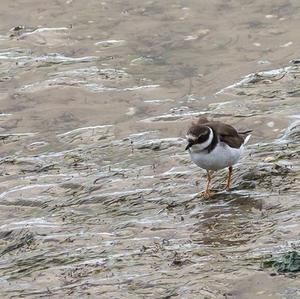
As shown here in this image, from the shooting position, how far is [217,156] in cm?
943

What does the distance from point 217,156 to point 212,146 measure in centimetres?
11

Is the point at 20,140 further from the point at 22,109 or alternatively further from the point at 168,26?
the point at 168,26

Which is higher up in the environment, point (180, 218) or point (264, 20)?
point (180, 218)

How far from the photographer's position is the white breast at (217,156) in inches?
371

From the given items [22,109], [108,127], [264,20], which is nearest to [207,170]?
[108,127]

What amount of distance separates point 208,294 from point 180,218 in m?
2.27

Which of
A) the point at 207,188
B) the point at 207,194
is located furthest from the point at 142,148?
the point at 207,194

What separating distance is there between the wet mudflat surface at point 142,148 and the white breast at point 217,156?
1.16 ft

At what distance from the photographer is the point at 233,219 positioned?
349 inches

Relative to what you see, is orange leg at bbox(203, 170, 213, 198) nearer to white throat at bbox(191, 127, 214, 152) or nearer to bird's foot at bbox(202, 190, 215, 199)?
bird's foot at bbox(202, 190, 215, 199)

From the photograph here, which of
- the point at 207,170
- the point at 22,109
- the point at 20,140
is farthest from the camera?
the point at 22,109

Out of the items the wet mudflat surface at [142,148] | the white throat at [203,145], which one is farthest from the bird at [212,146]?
the wet mudflat surface at [142,148]

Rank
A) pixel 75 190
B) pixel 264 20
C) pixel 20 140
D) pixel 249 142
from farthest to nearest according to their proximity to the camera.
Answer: pixel 264 20
pixel 20 140
pixel 249 142
pixel 75 190

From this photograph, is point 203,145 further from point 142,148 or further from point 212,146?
point 142,148
